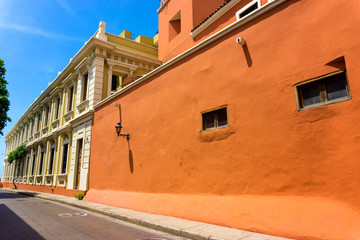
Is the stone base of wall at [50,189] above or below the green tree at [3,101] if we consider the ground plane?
below

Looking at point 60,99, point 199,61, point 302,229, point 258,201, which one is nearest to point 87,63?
point 60,99

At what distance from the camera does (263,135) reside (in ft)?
16.8

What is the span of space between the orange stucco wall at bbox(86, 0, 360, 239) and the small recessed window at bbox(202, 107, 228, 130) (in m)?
0.17

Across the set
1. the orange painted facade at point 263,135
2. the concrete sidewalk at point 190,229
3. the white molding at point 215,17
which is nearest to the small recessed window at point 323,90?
the orange painted facade at point 263,135

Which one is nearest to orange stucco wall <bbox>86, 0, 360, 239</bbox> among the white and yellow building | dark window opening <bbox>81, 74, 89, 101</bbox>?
the white and yellow building

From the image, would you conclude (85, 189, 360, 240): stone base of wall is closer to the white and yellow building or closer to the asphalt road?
the asphalt road

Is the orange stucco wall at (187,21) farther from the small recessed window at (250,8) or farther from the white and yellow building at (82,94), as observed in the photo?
the white and yellow building at (82,94)

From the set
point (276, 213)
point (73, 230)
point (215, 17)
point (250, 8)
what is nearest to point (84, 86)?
point (215, 17)

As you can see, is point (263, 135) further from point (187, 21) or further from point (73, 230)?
point (187, 21)

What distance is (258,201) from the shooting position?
485 cm

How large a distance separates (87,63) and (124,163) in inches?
294

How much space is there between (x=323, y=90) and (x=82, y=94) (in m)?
13.5

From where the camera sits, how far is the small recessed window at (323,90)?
4254mm

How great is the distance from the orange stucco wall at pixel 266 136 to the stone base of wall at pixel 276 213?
0.02 meters
